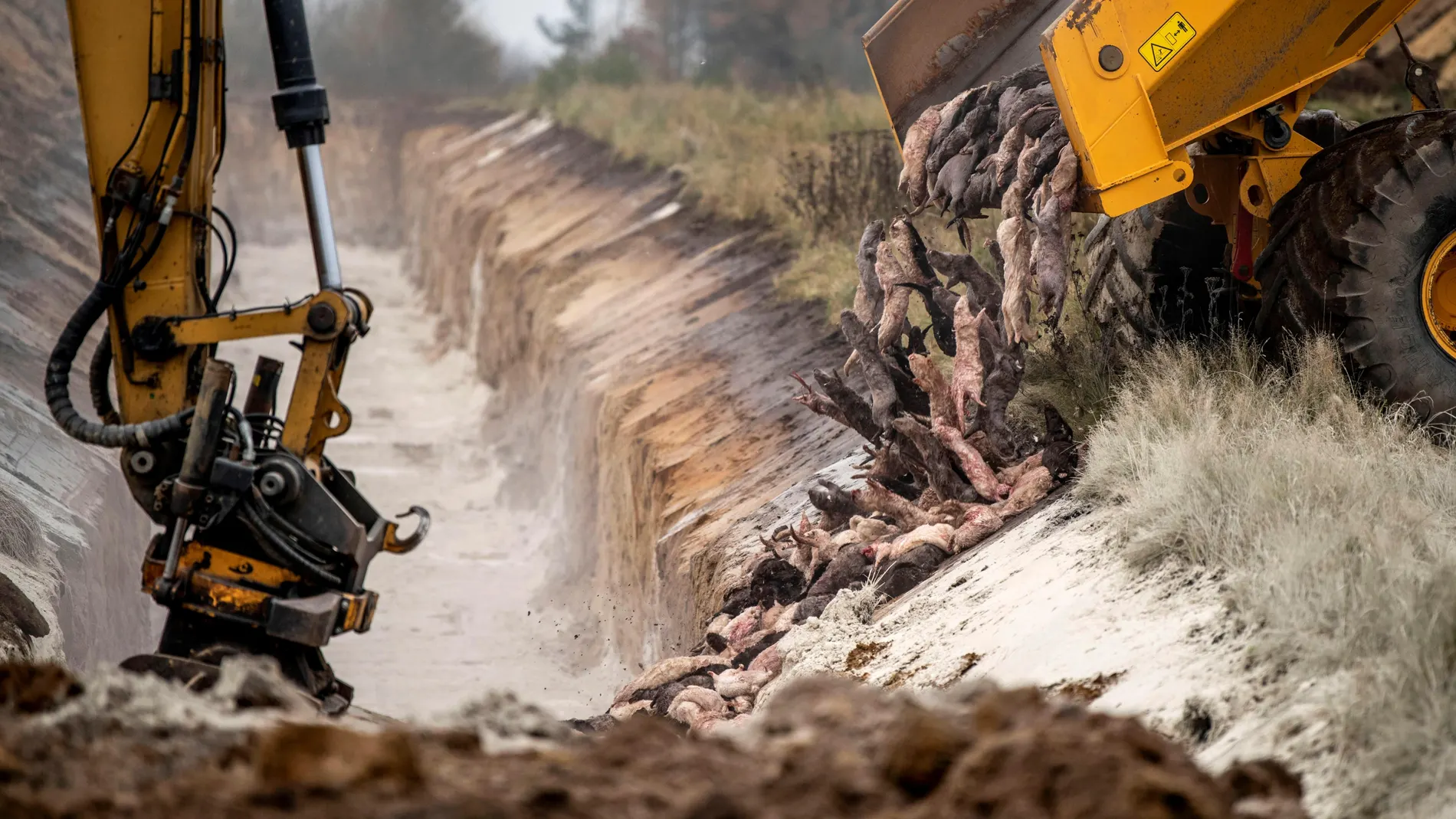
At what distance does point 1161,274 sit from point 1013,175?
3.85ft

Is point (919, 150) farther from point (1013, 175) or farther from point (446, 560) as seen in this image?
point (446, 560)

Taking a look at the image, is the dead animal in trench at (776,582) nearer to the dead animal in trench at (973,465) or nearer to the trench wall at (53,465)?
the dead animal in trench at (973,465)

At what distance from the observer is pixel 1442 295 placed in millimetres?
5984

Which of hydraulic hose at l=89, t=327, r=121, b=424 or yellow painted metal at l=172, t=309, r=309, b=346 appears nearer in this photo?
yellow painted metal at l=172, t=309, r=309, b=346

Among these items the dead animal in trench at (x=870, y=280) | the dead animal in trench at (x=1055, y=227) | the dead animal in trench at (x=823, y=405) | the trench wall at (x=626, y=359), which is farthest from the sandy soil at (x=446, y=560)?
the dead animal in trench at (x=1055, y=227)

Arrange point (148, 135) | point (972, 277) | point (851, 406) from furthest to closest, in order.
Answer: point (851, 406), point (972, 277), point (148, 135)

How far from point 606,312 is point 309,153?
24.3 ft

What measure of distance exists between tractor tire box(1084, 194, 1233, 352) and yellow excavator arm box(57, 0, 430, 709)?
3.77m

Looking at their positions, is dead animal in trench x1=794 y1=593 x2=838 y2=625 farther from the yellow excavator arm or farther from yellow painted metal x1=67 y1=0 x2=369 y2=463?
yellow painted metal x1=67 y1=0 x2=369 y2=463

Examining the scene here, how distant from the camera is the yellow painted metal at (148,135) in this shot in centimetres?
560

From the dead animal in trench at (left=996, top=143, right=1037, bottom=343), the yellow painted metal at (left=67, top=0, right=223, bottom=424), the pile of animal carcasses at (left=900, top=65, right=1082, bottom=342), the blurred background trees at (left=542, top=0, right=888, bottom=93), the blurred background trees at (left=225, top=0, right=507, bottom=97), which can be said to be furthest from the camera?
the blurred background trees at (left=225, top=0, right=507, bottom=97)

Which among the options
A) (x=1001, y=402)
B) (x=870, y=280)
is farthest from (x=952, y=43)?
(x=1001, y=402)

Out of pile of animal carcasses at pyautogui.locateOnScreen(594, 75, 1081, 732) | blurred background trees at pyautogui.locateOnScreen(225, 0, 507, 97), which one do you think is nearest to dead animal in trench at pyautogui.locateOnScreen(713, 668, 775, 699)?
pile of animal carcasses at pyautogui.locateOnScreen(594, 75, 1081, 732)

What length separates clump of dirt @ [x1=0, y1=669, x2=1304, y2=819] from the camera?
282cm
